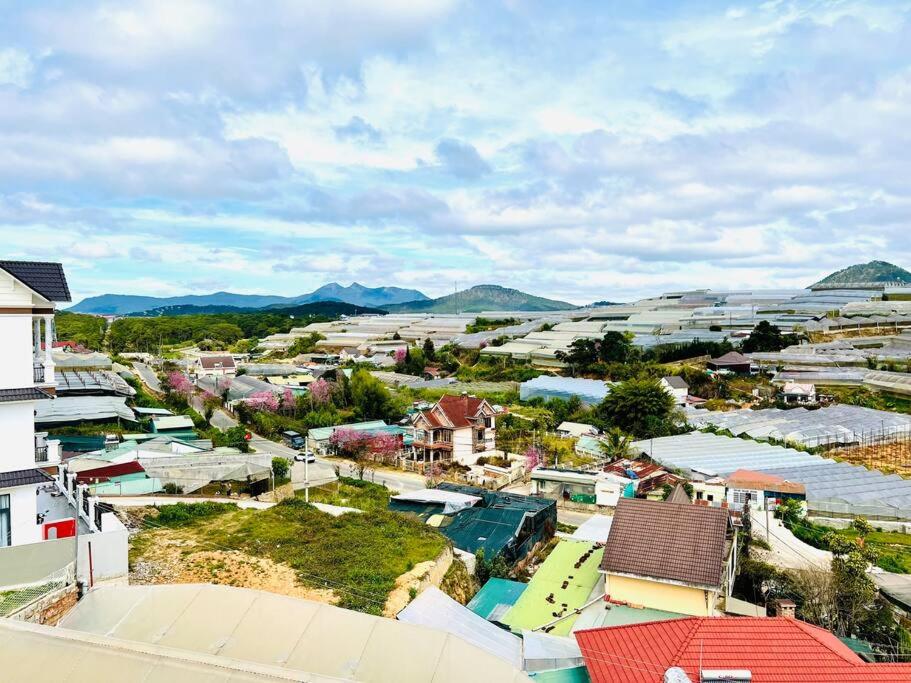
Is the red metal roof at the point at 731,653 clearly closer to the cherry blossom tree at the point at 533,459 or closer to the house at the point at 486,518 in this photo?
Answer: the house at the point at 486,518

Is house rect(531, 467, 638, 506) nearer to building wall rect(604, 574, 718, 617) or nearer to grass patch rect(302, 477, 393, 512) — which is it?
grass patch rect(302, 477, 393, 512)

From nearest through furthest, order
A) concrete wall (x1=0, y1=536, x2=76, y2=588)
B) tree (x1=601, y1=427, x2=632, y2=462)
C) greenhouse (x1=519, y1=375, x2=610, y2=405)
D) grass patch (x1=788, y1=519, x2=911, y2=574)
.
Answer: concrete wall (x1=0, y1=536, x2=76, y2=588)
grass patch (x1=788, y1=519, x2=911, y2=574)
tree (x1=601, y1=427, x2=632, y2=462)
greenhouse (x1=519, y1=375, x2=610, y2=405)

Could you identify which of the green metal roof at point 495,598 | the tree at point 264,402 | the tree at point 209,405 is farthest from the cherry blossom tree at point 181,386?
the green metal roof at point 495,598

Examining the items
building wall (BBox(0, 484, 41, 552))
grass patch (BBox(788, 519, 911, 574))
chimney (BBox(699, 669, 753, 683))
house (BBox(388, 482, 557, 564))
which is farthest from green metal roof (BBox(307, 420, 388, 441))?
chimney (BBox(699, 669, 753, 683))

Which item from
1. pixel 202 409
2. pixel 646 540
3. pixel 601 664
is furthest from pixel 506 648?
pixel 202 409

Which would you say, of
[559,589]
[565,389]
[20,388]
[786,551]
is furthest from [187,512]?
[565,389]

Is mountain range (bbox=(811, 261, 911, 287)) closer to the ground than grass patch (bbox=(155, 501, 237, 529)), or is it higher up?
higher up
